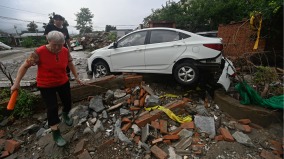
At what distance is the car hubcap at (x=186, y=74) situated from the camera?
4344 millimetres

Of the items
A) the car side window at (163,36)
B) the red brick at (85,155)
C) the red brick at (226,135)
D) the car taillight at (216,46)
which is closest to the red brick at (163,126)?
the red brick at (226,135)

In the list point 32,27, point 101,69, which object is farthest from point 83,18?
point 101,69

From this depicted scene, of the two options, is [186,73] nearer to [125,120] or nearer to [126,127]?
[125,120]

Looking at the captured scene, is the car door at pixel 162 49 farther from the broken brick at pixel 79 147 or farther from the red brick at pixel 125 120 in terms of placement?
the broken brick at pixel 79 147

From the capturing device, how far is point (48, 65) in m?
2.56

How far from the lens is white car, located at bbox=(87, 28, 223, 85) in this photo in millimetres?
4230

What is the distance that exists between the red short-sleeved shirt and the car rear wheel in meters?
2.44

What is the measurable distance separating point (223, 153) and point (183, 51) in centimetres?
250

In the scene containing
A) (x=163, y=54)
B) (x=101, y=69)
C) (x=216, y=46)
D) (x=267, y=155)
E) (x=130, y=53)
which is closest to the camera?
(x=267, y=155)

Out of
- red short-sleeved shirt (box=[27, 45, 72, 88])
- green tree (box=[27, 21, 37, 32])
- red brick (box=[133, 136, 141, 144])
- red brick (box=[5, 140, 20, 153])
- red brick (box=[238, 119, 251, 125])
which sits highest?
green tree (box=[27, 21, 37, 32])

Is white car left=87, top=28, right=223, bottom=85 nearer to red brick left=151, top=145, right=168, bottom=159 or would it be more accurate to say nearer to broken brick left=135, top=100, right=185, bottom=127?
broken brick left=135, top=100, right=185, bottom=127

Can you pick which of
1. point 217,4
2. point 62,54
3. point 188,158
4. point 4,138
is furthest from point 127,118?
point 217,4

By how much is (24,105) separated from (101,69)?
7.25 feet

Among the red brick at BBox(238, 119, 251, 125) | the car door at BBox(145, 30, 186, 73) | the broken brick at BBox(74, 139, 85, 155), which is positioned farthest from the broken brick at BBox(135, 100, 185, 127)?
the car door at BBox(145, 30, 186, 73)
